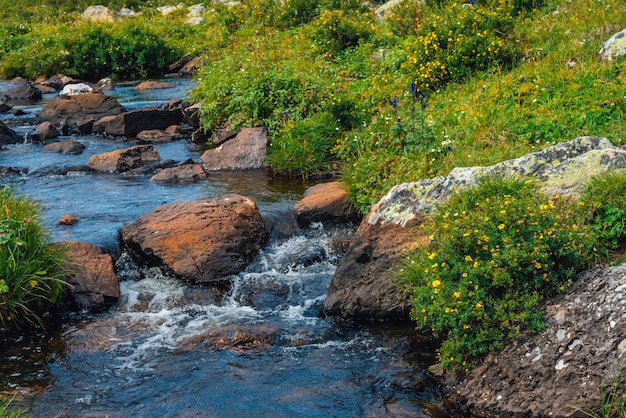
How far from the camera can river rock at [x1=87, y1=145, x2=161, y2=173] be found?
1236 cm

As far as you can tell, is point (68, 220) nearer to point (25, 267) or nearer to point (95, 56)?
point (25, 267)

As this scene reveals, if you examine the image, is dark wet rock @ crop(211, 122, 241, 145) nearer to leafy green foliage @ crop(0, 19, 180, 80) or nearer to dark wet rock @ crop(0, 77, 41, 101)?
dark wet rock @ crop(0, 77, 41, 101)

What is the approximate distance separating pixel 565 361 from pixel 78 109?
46.5ft

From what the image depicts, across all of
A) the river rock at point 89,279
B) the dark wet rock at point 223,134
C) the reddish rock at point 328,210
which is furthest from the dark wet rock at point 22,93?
the river rock at point 89,279

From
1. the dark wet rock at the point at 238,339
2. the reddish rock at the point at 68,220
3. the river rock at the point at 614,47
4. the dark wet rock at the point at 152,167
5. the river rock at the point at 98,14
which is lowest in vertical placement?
the dark wet rock at the point at 152,167

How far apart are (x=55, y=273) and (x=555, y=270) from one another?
5028mm

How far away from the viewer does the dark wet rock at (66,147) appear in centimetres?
1381

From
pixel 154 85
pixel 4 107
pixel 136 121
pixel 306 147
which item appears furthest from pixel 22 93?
pixel 306 147

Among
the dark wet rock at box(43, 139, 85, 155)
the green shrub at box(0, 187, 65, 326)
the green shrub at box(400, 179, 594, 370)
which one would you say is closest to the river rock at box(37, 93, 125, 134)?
the dark wet rock at box(43, 139, 85, 155)

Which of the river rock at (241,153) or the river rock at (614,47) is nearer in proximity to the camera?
the river rock at (614,47)

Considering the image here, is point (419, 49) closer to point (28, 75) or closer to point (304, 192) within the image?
point (304, 192)

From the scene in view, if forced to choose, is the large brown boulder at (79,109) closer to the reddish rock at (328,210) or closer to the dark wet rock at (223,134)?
the dark wet rock at (223,134)

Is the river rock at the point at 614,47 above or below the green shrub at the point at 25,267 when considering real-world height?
above

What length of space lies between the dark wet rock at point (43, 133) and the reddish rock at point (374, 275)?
990cm
